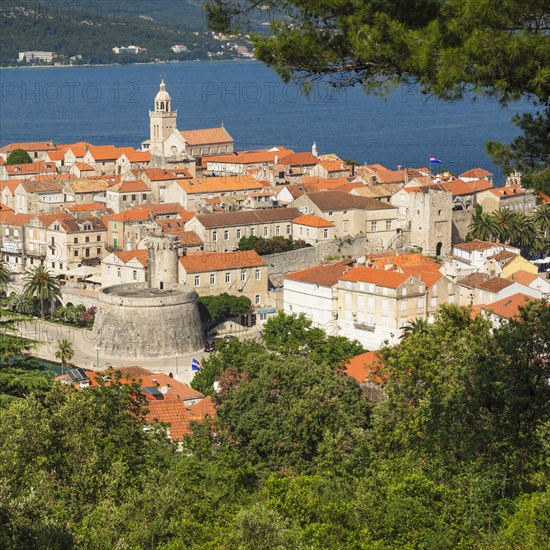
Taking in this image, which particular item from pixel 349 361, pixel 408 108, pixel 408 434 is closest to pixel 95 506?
pixel 408 434

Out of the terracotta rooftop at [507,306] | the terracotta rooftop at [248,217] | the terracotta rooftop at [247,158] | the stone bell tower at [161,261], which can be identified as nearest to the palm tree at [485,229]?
the terracotta rooftop at [248,217]

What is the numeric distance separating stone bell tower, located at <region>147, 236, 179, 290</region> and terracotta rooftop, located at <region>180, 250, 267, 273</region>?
1.07 m

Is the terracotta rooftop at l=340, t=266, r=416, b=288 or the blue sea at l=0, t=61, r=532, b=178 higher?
the terracotta rooftop at l=340, t=266, r=416, b=288

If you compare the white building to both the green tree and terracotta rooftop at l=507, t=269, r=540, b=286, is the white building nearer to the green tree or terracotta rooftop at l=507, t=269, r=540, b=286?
A: terracotta rooftop at l=507, t=269, r=540, b=286

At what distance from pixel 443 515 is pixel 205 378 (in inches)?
782

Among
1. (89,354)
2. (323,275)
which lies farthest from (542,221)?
(89,354)

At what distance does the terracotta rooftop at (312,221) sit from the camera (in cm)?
Result: 6028

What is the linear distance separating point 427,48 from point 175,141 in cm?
6751

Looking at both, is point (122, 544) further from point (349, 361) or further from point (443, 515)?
point (349, 361)

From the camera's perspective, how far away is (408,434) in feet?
74.9

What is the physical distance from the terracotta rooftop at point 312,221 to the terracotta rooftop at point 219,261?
21.9ft

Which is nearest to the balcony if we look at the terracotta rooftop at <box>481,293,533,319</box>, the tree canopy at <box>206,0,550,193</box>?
the terracotta rooftop at <box>481,293,533,319</box>

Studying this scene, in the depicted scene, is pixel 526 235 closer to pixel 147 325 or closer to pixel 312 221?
pixel 312 221

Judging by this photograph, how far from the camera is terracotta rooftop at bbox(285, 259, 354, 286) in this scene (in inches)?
1916
